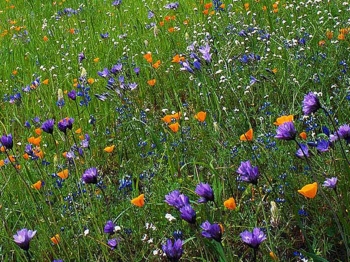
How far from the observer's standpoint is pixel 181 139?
2342 mm

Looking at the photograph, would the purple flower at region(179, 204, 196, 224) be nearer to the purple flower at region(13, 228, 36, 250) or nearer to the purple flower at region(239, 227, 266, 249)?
the purple flower at region(239, 227, 266, 249)

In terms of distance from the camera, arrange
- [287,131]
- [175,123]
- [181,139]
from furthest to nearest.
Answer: [181,139] < [175,123] < [287,131]

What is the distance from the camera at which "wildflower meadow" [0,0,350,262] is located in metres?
1.69

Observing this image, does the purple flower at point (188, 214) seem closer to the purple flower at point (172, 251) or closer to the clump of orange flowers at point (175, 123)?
the purple flower at point (172, 251)

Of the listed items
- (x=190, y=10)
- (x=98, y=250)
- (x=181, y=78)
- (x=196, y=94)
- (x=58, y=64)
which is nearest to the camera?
(x=98, y=250)

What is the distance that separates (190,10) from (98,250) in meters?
2.74

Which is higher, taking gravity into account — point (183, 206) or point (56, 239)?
point (183, 206)

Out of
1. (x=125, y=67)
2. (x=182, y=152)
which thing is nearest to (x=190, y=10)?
(x=125, y=67)

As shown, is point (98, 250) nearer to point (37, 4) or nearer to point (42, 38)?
point (42, 38)

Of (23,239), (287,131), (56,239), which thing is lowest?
(56,239)

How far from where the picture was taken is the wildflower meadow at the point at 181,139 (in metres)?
1.69

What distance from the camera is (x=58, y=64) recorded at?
3779 millimetres

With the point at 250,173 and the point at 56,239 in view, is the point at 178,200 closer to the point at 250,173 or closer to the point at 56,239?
the point at 250,173

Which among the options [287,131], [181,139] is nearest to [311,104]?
[287,131]
